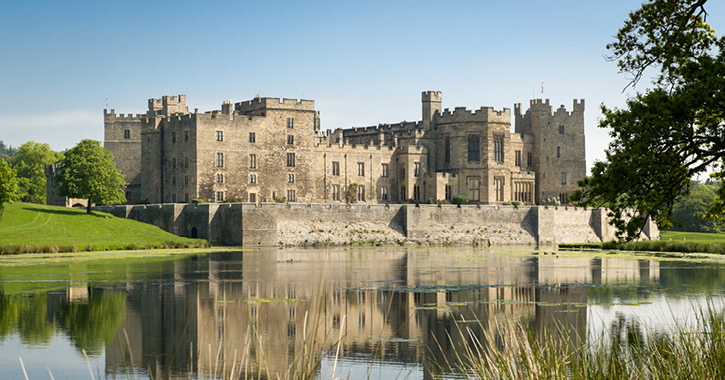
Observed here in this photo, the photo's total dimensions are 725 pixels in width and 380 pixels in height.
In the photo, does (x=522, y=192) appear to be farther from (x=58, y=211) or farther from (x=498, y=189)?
(x=58, y=211)

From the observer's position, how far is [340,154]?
73000 millimetres

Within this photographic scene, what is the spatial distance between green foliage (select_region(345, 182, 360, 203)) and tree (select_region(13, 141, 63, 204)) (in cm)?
3675

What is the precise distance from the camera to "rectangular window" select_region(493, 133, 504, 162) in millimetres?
74000

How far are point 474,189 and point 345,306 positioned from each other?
54.4 m

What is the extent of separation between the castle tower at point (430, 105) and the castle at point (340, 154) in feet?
0.36

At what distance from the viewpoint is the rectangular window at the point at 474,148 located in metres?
73.6

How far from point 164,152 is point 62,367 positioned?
56.9m

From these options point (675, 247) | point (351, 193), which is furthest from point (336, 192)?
point (675, 247)

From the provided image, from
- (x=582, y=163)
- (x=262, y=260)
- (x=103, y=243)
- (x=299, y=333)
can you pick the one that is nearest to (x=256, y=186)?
(x=103, y=243)

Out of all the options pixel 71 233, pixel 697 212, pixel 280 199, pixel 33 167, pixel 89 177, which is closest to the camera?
pixel 71 233

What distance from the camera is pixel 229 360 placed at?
1324 cm

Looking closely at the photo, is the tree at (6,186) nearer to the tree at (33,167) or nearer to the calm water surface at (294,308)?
the calm water surface at (294,308)

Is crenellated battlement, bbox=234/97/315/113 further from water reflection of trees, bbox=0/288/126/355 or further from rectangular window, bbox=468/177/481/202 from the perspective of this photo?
water reflection of trees, bbox=0/288/126/355

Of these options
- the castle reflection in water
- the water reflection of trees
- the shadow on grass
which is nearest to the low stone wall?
the shadow on grass
